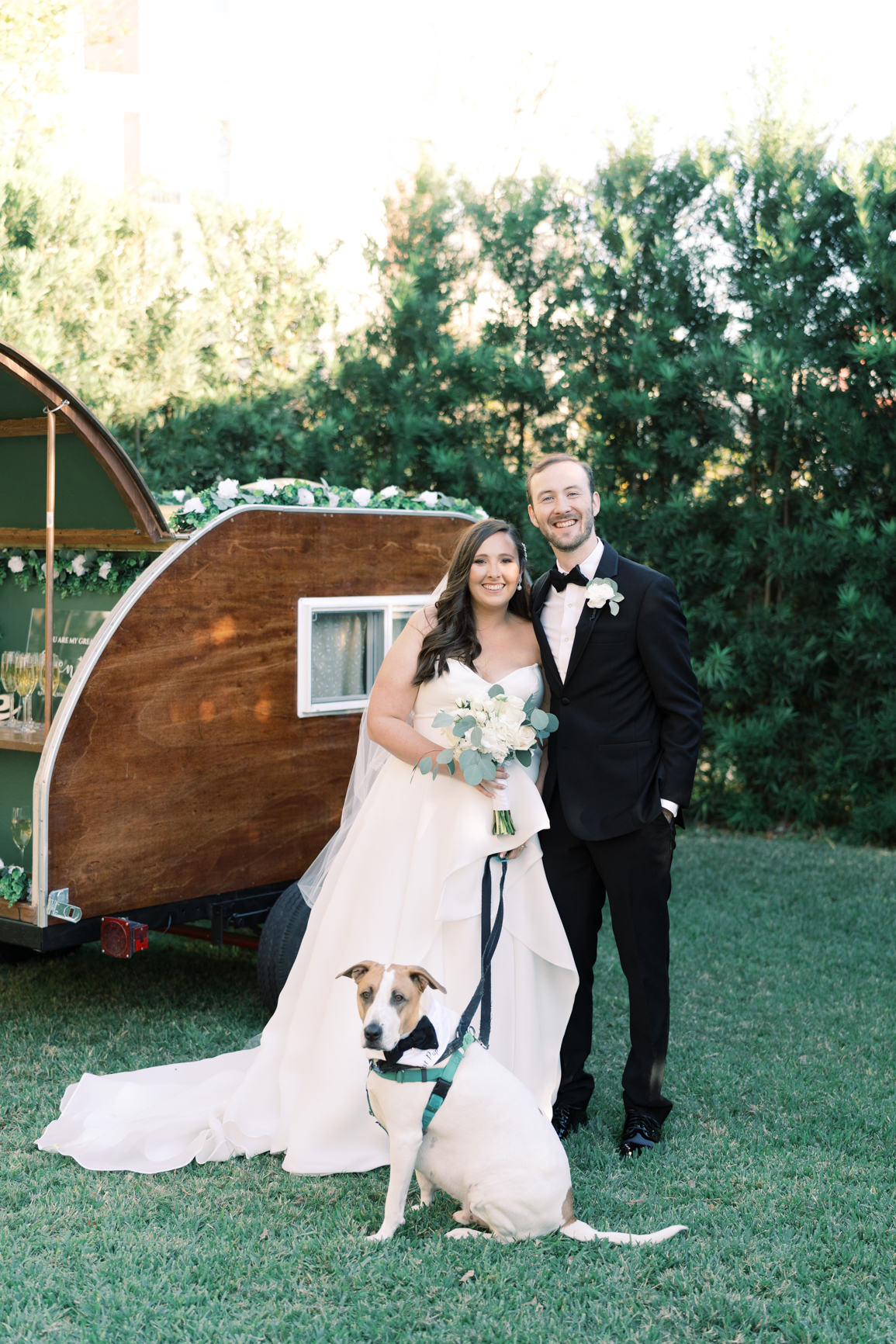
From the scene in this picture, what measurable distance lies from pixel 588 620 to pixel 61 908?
6.57 feet

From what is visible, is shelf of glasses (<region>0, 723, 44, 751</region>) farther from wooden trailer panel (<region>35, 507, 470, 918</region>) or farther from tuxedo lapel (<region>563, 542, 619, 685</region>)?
tuxedo lapel (<region>563, 542, 619, 685</region>)

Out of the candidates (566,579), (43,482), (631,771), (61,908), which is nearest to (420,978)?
(631,771)

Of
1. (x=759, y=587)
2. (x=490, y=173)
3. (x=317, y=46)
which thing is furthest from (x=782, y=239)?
(x=317, y=46)

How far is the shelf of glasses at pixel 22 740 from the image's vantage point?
4.34 metres

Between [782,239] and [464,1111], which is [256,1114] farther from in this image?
[782,239]

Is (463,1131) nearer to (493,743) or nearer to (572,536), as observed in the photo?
(493,743)

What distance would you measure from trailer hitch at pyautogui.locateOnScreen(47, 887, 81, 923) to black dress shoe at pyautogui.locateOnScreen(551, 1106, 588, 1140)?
1709mm

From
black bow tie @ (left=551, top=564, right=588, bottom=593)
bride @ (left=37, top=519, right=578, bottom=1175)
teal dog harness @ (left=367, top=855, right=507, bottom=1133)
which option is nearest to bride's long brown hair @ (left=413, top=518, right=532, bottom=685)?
bride @ (left=37, top=519, right=578, bottom=1175)

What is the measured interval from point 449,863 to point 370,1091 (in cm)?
78

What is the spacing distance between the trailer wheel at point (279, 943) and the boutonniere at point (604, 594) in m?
1.75

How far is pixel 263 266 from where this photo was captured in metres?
9.68

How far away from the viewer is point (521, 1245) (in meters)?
2.97

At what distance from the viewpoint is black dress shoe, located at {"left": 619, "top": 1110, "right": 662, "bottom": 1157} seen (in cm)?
361

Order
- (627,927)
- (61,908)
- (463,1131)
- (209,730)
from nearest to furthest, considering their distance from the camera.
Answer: (463,1131) → (627,927) → (61,908) → (209,730)
